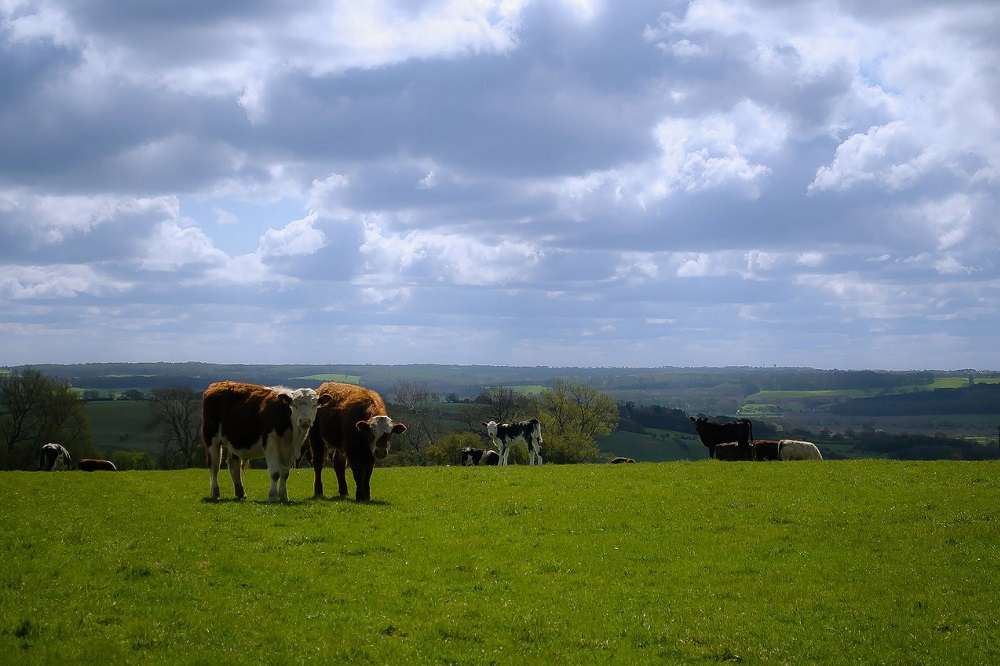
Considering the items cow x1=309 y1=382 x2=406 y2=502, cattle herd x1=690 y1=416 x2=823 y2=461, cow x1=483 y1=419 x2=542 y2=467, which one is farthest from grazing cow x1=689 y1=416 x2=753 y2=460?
cow x1=309 y1=382 x2=406 y2=502

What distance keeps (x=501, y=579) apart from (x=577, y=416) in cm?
7031

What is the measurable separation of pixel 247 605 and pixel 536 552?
6013 millimetres

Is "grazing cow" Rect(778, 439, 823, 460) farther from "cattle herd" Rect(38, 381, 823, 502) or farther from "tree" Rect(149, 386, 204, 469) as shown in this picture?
"tree" Rect(149, 386, 204, 469)

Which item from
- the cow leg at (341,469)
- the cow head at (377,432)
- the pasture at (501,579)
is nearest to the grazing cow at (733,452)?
the pasture at (501,579)

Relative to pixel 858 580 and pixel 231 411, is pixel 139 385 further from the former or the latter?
pixel 858 580

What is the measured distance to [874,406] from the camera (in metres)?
183

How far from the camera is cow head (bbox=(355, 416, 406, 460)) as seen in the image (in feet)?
71.2

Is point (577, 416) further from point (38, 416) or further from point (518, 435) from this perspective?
point (38, 416)

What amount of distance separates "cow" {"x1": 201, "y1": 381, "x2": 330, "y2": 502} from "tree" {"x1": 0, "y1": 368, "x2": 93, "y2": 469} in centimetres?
5219

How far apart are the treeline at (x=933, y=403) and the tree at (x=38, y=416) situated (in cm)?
15261

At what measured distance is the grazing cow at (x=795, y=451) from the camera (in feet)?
136

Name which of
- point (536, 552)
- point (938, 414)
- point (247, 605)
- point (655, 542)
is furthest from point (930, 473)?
point (938, 414)

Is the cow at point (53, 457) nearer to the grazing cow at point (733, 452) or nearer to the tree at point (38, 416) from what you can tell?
the tree at point (38, 416)

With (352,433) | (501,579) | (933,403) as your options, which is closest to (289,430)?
(352,433)
